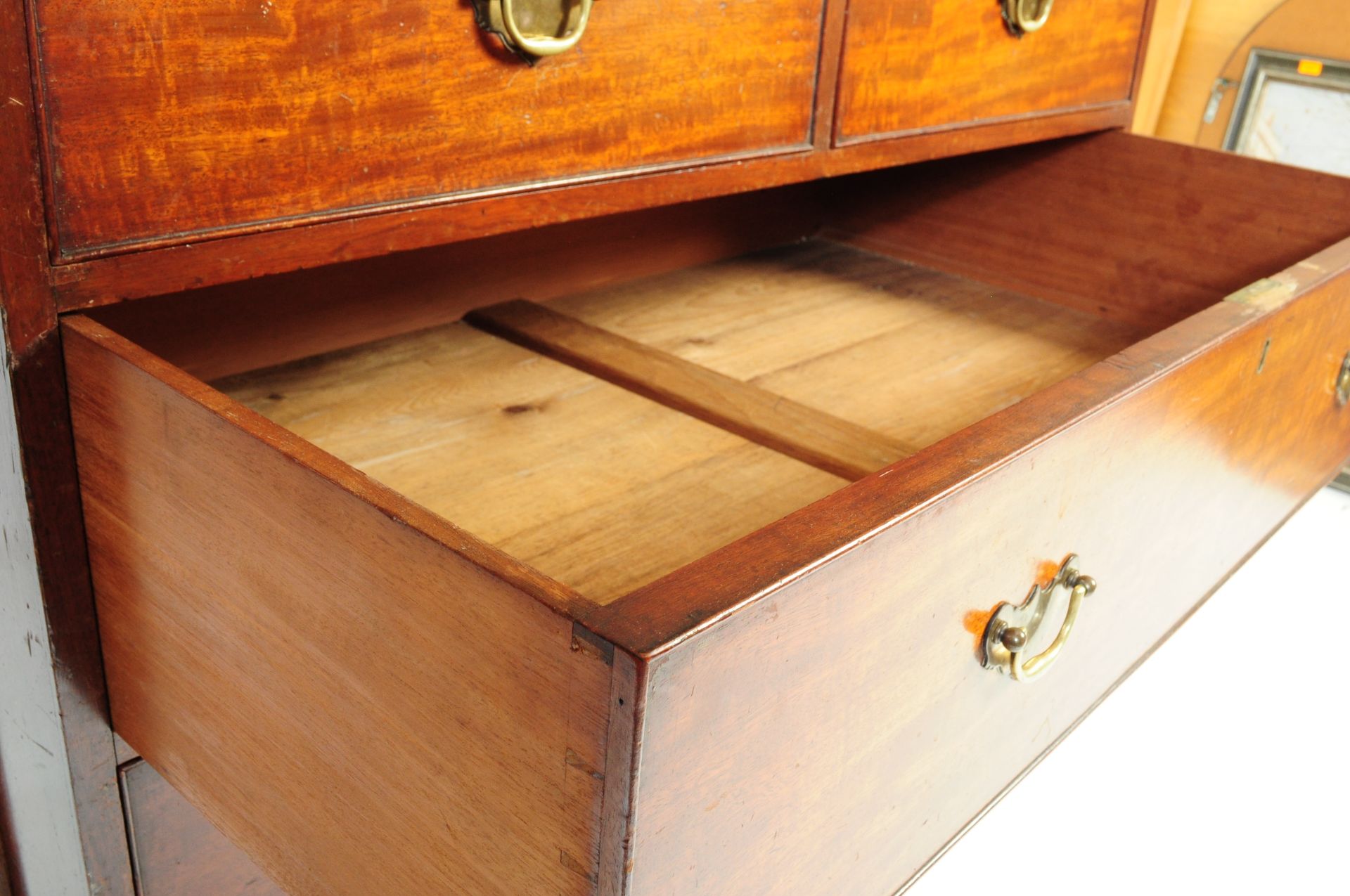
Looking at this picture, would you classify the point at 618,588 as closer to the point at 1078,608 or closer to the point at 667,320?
the point at 1078,608

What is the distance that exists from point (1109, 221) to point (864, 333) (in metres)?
0.27

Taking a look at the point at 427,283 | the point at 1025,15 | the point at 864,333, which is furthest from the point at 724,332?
the point at 1025,15

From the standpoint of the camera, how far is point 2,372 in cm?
47

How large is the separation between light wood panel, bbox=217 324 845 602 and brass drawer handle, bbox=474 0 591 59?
216mm

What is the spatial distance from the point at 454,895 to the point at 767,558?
0.16 meters

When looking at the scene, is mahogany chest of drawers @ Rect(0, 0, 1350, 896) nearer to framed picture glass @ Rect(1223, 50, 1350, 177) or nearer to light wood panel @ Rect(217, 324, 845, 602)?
light wood panel @ Rect(217, 324, 845, 602)

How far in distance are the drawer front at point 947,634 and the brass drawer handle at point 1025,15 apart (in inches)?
11.2

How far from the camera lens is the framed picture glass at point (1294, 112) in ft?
4.83

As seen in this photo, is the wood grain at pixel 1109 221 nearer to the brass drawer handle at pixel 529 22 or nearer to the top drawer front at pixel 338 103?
the top drawer front at pixel 338 103

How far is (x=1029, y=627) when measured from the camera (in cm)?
52

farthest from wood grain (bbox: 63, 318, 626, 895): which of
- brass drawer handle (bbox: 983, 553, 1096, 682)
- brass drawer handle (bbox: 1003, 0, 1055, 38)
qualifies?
brass drawer handle (bbox: 1003, 0, 1055, 38)

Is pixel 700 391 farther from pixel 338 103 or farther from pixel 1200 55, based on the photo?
pixel 1200 55

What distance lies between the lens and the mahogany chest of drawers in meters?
0.36

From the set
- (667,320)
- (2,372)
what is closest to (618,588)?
(2,372)
